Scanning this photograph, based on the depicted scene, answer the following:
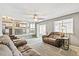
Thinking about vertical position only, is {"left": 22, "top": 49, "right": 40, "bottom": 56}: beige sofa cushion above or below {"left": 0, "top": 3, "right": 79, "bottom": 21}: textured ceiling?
below

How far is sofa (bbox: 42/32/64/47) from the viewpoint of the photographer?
2.72m

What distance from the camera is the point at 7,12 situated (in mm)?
2658

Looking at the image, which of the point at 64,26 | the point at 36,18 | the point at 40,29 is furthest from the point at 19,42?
the point at 64,26

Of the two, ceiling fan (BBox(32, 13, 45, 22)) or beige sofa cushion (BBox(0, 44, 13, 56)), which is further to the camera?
ceiling fan (BBox(32, 13, 45, 22))

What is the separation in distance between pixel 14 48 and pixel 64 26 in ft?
3.74

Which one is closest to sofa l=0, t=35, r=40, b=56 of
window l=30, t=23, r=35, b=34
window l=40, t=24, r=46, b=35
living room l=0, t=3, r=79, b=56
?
living room l=0, t=3, r=79, b=56

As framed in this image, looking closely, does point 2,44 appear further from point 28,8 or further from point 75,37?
point 75,37

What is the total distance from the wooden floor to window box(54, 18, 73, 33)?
355 mm

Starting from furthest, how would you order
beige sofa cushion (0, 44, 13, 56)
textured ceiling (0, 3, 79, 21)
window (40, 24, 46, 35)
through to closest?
1. window (40, 24, 46, 35)
2. textured ceiling (0, 3, 79, 21)
3. beige sofa cushion (0, 44, 13, 56)

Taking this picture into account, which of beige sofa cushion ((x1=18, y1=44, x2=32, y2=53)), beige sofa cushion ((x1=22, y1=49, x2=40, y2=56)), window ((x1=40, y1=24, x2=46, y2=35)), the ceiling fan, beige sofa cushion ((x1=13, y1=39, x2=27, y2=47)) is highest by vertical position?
the ceiling fan

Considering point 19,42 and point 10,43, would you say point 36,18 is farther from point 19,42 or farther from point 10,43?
Result: point 10,43

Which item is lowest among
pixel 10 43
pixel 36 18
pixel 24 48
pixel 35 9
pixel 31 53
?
pixel 31 53

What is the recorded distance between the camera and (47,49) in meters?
2.72

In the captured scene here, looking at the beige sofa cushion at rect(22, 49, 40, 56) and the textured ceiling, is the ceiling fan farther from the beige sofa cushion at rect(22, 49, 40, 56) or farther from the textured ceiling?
the beige sofa cushion at rect(22, 49, 40, 56)
